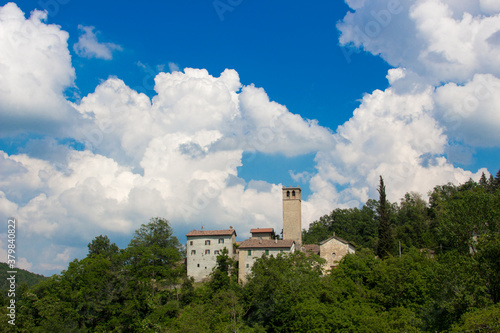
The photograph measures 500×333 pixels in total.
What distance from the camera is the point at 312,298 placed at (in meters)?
40.9

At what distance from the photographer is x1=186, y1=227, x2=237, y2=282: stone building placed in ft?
194

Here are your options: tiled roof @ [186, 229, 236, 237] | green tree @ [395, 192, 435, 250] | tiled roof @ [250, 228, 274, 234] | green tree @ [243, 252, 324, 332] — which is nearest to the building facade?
tiled roof @ [186, 229, 236, 237]

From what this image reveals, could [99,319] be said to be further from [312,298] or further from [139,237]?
[312,298]

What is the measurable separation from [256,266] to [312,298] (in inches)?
405

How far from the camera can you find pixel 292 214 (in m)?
64.0

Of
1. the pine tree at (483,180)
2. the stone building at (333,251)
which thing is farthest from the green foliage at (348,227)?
the stone building at (333,251)

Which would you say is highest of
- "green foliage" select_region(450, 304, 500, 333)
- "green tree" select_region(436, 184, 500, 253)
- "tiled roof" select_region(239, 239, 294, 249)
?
"green tree" select_region(436, 184, 500, 253)

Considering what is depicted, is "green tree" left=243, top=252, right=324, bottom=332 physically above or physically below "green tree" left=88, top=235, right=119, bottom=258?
below

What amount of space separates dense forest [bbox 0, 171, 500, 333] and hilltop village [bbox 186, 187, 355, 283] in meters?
2.87

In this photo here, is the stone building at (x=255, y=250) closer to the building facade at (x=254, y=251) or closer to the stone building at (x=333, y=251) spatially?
the building facade at (x=254, y=251)

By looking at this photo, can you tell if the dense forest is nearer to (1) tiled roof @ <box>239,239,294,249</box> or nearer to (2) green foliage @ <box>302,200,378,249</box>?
(1) tiled roof @ <box>239,239,294,249</box>

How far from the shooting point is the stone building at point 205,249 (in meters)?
59.1

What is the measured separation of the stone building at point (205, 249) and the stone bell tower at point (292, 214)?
883 centimetres

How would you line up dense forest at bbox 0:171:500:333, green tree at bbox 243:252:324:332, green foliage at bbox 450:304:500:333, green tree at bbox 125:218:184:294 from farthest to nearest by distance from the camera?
green tree at bbox 125:218:184:294 < green tree at bbox 243:252:324:332 < dense forest at bbox 0:171:500:333 < green foliage at bbox 450:304:500:333
